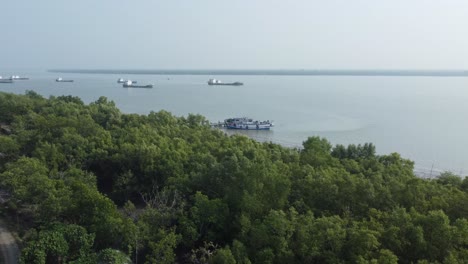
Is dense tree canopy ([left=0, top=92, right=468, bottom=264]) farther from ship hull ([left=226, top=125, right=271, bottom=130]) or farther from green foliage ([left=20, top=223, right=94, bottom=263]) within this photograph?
ship hull ([left=226, top=125, right=271, bottom=130])

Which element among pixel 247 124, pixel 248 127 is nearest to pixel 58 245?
pixel 248 127

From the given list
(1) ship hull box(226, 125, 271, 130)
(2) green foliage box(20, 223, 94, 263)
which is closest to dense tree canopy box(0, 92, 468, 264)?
(2) green foliage box(20, 223, 94, 263)

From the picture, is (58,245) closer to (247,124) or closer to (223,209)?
(223,209)

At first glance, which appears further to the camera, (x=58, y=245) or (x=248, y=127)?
(x=248, y=127)

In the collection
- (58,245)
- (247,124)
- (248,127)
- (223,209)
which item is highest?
(223,209)

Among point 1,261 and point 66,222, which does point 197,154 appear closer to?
point 66,222

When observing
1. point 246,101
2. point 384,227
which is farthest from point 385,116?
point 384,227

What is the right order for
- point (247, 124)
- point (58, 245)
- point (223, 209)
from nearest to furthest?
point (58, 245) → point (223, 209) → point (247, 124)

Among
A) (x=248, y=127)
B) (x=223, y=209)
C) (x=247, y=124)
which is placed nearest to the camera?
(x=223, y=209)

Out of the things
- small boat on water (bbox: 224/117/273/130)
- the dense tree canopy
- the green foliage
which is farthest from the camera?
small boat on water (bbox: 224/117/273/130)
